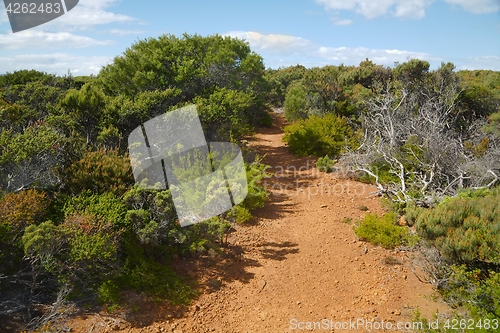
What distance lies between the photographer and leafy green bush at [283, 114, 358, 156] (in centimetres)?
1450

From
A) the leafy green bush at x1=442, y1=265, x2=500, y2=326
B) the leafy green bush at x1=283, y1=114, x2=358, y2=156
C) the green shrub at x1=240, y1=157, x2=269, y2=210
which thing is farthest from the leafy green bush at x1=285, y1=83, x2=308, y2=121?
the leafy green bush at x1=442, y1=265, x2=500, y2=326

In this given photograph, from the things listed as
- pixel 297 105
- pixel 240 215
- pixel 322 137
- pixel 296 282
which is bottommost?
pixel 296 282

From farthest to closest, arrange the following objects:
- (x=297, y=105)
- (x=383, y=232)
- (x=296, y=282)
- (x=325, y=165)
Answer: (x=297, y=105)
(x=325, y=165)
(x=383, y=232)
(x=296, y=282)

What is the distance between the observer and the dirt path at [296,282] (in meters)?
5.54

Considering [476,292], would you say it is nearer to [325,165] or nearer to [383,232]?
[383,232]

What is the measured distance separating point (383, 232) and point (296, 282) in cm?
258

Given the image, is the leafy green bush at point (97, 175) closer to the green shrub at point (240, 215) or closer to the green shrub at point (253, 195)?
the green shrub at point (240, 215)

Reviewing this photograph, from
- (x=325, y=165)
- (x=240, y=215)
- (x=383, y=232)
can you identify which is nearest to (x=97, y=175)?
(x=240, y=215)

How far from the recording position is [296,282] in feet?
21.8

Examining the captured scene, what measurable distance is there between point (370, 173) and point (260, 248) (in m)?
5.06

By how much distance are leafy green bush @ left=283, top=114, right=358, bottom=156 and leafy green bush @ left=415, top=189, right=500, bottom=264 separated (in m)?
7.84

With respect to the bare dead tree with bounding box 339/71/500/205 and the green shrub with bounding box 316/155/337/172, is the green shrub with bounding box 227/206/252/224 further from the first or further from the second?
the green shrub with bounding box 316/155/337/172

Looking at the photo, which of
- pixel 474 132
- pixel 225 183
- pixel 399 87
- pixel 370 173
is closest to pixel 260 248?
pixel 225 183

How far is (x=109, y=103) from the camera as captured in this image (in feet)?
34.2
